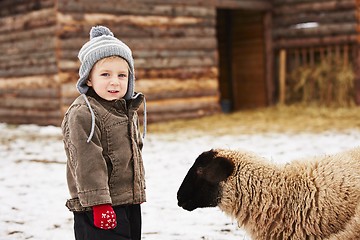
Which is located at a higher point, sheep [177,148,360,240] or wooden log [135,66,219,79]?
wooden log [135,66,219,79]

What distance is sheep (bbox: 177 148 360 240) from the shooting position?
321 centimetres

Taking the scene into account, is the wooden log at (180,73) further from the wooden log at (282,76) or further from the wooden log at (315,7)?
the wooden log at (315,7)

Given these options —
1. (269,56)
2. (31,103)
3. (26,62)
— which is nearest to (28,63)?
(26,62)

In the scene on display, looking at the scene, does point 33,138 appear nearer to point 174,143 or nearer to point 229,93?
point 174,143

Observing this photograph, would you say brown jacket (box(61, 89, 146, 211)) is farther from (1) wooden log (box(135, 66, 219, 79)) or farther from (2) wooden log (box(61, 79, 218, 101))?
(1) wooden log (box(135, 66, 219, 79))

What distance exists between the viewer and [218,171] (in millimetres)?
3396

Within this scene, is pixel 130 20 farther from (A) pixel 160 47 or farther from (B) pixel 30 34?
(B) pixel 30 34

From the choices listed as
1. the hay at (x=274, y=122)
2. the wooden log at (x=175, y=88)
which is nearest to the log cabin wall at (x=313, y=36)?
the hay at (x=274, y=122)

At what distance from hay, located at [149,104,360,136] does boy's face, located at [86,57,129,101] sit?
24.3 feet

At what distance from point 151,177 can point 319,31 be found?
30.4ft

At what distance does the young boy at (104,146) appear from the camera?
2.73 meters

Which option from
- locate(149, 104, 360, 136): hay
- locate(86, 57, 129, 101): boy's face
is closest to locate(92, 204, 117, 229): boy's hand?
locate(86, 57, 129, 101): boy's face

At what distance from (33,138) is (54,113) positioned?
1.29 meters

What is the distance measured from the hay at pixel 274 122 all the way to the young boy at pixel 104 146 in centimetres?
737
